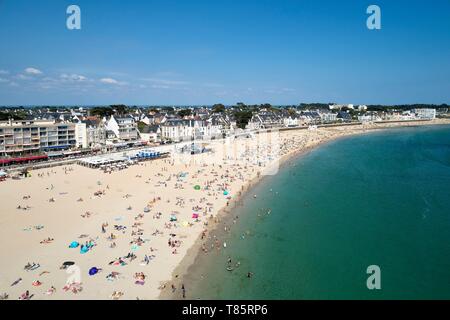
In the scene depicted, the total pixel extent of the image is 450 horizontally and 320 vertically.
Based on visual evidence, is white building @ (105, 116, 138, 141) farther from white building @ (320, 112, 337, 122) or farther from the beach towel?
white building @ (320, 112, 337, 122)

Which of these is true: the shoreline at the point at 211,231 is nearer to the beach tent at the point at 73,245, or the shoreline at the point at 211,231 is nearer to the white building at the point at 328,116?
the beach tent at the point at 73,245

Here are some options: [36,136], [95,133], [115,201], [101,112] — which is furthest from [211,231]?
[101,112]

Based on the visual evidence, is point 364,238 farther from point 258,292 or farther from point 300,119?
point 300,119

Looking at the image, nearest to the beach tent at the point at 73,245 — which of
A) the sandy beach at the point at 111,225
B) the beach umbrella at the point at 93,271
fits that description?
the sandy beach at the point at 111,225

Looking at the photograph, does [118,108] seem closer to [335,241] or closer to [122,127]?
[122,127]

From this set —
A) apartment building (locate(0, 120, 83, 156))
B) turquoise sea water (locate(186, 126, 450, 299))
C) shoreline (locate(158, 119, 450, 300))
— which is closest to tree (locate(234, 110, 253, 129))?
shoreline (locate(158, 119, 450, 300))

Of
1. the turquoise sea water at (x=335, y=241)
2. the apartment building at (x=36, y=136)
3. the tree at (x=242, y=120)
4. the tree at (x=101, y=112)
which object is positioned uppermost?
the tree at (x=101, y=112)
